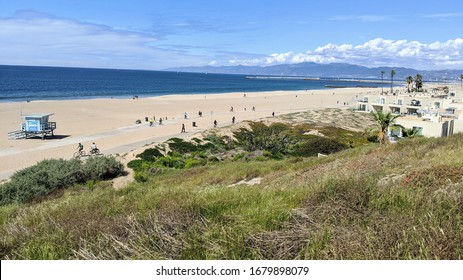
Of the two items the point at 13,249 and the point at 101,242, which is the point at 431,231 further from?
the point at 13,249

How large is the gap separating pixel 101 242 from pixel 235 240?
1.56 meters

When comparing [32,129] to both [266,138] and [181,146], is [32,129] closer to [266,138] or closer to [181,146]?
[181,146]

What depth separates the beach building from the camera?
91.6 ft

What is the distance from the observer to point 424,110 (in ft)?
149

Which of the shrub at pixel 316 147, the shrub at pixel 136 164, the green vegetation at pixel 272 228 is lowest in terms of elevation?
the shrub at pixel 136 164

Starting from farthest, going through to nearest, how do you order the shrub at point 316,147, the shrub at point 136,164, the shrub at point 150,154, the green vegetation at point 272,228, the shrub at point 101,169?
the shrub at point 316,147, the shrub at point 150,154, the shrub at point 136,164, the shrub at point 101,169, the green vegetation at point 272,228

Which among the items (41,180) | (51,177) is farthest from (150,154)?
(41,180)

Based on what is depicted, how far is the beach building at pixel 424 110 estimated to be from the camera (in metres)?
27.9

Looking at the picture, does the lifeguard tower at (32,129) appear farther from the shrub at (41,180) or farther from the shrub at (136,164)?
the shrub at (41,180)

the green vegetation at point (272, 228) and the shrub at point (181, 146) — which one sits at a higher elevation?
the green vegetation at point (272, 228)

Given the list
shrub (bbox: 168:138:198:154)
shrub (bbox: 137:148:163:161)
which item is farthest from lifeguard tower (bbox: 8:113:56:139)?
shrub (bbox: 137:148:163:161)

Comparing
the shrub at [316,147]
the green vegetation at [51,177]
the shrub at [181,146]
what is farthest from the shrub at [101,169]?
the shrub at [316,147]

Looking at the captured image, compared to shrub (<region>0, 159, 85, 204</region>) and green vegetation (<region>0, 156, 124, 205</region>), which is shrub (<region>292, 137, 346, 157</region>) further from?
shrub (<region>0, 159, 85, 204</region>)

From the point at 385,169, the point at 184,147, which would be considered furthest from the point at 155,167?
the point at 385,169
